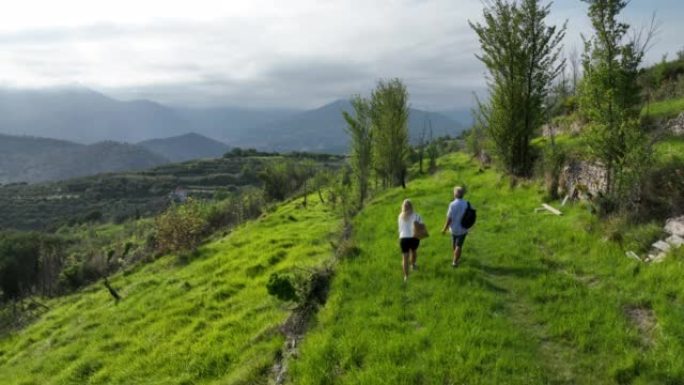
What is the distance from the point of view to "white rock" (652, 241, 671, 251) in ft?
49.5

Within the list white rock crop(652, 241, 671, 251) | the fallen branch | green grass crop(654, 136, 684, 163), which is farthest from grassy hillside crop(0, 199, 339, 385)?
green grass crop(654, 136, 684, 163)

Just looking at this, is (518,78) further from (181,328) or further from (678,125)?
(181,328)

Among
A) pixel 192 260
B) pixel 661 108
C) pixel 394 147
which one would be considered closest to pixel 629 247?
pixel 661 108

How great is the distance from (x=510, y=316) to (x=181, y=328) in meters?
13.3

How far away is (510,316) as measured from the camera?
12844 mm

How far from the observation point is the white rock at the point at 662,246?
1509 centimetres

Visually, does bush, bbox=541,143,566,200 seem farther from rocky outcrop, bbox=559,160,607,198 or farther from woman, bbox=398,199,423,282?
woman, bbox=398,199,423,282

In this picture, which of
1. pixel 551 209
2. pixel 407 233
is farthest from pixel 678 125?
pixel 407 233

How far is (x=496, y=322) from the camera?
40.0ft

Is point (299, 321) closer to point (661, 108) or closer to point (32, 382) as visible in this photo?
point (32, 382)

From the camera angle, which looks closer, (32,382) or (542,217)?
(32,382)

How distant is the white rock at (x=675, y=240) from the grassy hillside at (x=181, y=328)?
12.1 meters

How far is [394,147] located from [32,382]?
37.0 m

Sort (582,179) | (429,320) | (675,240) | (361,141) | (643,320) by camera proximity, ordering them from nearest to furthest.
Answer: (643,320)
(429,320)
(675,240)
(582,179)
(361,141)
